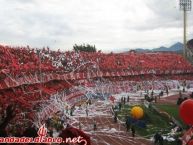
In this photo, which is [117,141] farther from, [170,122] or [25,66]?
[25,66]

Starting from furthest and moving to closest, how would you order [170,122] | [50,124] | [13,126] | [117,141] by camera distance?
1. [170,122]
2. [117,141]
3. [50,124]
4. [13,126]

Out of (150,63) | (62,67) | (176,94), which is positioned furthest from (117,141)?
(150,63)

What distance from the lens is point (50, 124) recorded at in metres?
22.2

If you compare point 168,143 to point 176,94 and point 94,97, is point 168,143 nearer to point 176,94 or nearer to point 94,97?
point 94,97

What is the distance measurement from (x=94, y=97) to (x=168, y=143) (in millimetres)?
11308

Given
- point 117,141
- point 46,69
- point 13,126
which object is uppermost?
point 46,69

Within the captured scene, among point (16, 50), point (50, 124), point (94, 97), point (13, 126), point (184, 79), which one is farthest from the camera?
point (184, 79)

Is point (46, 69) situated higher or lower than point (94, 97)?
higher

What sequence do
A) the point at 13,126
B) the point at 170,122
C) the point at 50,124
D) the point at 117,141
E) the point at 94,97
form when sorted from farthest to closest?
the point at 94,97 → the point at 170,122 → the point at 117,141 → the point at 50,124 → the point at 13,126

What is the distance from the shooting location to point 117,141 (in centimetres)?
2420

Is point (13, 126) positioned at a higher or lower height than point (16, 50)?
lower

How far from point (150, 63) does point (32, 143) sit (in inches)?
1891

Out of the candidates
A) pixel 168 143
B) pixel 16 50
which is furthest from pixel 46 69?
pixel 168 143

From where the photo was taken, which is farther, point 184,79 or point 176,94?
point 184,79
